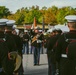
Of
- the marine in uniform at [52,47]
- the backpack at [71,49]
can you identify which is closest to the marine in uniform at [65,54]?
the backpack at [71,49]

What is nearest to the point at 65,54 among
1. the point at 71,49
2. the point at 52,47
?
the point at 71,49

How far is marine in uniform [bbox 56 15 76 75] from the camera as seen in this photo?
6.82m

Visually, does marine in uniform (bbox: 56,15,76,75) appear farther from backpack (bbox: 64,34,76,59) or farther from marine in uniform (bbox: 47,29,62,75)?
marine in uniform (bbox: 47,29,62,75)

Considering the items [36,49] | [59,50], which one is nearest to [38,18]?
[36,49]

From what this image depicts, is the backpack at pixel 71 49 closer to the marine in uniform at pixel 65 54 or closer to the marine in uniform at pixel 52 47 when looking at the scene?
the marine in uniform at pixel 65 54

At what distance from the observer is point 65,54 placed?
7.15 meters

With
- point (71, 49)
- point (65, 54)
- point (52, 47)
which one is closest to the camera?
point (71, 49)

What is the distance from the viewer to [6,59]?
17.3 feet

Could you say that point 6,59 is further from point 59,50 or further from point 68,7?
point 68,7

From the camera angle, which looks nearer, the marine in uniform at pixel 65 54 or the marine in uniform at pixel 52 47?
the marine in uniform at pixel 65 54

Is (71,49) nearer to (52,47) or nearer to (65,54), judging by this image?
(65,54)

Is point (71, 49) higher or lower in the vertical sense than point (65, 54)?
higher

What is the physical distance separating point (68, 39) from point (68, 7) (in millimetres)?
107382

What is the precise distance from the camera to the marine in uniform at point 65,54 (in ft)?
22.4
